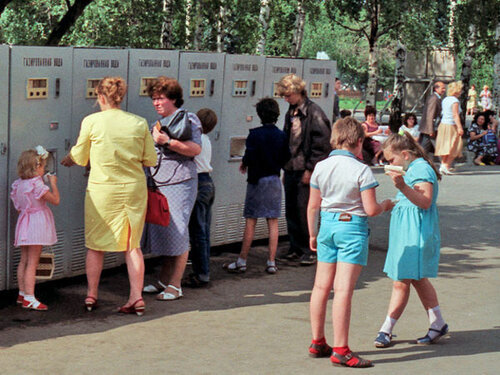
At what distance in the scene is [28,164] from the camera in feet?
24.1

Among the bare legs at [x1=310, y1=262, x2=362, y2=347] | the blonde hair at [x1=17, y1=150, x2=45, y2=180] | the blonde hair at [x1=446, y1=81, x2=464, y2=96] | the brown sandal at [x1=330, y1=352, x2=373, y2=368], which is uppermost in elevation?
the blonde hair at [x1=446, y1=81, x2=464, y2=96]

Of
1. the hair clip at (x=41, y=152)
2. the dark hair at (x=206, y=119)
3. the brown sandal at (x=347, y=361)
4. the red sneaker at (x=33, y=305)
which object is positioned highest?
the dark hair at (x=206, y=119)

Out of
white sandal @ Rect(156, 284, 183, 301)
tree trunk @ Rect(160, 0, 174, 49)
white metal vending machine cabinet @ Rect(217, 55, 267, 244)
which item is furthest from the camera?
tree trunk @ Rect(160, 0, 174, 49)

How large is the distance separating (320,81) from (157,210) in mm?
3793

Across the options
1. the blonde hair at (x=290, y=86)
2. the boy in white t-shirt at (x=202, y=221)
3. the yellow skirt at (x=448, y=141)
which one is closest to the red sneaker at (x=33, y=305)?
the boy in white t-shirt at (x=202, y=221)

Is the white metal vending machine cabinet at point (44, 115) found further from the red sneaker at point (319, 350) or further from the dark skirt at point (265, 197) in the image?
the red sneaker at point (319, 350)

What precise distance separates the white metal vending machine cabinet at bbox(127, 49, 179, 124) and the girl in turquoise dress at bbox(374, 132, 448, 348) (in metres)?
2.71

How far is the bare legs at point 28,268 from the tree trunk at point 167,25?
49.3 feet

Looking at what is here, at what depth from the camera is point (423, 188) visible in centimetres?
646

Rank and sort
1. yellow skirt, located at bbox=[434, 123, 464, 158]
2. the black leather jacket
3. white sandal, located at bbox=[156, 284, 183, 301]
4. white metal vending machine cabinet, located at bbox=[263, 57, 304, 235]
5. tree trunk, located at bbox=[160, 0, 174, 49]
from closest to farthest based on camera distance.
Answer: white sandal, located at bbox=[156, 284, 183, 301] < the black leather jacket < white metal vending machine cabinet, located at bbox=[263, 57, 304, 235] < yellow skirt, located at bbox=[434, 123, 464, 158] < tree trunk, located at bbox=[160, 0, 174, 49]

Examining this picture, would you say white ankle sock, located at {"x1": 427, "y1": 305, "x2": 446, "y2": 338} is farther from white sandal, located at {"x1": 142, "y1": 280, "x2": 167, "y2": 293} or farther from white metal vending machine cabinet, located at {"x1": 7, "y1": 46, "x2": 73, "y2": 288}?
white metal vending machine cabinet, located at {"x1": 7, "y1": 46, "x2": 73, "y2": 288}

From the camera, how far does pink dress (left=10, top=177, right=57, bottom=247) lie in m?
7.36

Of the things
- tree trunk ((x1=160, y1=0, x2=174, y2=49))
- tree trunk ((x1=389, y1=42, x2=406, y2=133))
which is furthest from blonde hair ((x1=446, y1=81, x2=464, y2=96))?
tree trunk ((x1=389, y1=42, x2=406, y2=133))

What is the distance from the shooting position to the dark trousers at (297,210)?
9.41m
